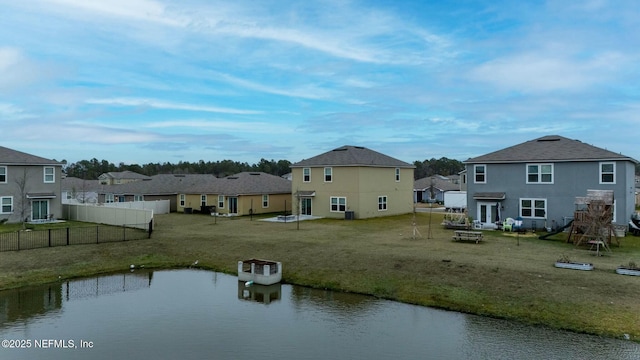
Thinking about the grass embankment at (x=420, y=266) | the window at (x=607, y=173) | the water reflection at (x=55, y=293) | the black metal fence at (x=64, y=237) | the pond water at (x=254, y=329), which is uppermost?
the window at (x=607, y=173)

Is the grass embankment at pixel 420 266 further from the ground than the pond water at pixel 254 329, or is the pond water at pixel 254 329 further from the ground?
the grass embankment at pixel 420 266

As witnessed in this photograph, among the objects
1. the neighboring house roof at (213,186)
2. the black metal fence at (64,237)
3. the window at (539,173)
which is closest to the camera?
the black metal fence at (64,237)

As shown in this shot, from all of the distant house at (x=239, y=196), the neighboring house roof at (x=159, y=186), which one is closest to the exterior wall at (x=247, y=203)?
the distant house at (x=239, y=196)

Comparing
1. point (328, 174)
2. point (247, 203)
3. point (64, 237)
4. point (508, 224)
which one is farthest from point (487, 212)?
point (64, 237)

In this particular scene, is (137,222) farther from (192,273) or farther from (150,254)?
(192,273)

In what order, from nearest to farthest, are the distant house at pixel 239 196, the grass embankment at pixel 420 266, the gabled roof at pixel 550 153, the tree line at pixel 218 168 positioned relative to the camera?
the grass embankment at pixel 420 266 < the gabled roof at pixel 550 153 < the distant house at pixel 239 196 < the tree line at pixel 218 168

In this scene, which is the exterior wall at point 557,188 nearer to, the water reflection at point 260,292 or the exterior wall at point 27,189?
the water reflection at point 260,292

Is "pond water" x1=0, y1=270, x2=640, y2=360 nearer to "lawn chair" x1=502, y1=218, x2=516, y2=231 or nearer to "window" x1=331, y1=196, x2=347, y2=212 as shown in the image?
"lawn chair" x1=502, y1=218, x2=516, y2=231

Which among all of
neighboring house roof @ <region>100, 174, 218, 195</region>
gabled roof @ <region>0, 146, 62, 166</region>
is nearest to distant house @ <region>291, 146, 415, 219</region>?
neighboring house roof @ <region>100, 174, 218, 195</region>
